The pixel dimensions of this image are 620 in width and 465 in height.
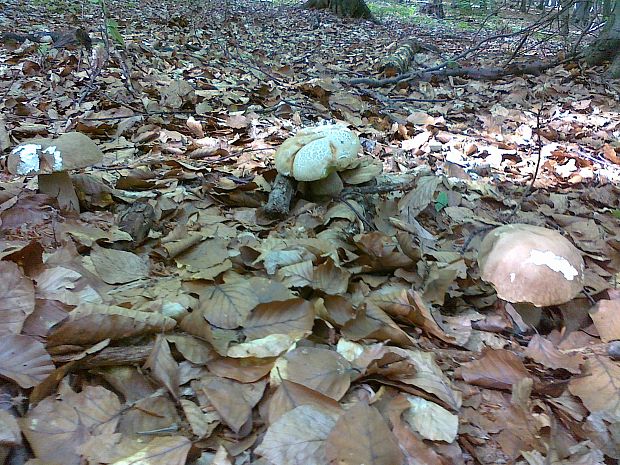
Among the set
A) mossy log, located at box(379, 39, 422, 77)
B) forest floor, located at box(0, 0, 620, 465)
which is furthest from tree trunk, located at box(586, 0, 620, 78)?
forest floor, located at box(0, 0, 620, 465)

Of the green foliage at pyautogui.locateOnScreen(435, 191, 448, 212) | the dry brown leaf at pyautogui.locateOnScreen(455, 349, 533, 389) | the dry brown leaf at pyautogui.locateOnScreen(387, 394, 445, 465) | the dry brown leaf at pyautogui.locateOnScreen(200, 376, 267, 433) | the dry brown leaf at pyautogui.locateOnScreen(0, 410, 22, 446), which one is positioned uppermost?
the dry brown leaf at pyautogui.locateOnScreen(0, 410, 22, 446)

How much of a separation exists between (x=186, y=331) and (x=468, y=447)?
0.87 metres

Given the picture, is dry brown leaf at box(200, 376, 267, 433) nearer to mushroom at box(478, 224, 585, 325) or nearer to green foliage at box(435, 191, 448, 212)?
mushroom at box(478, 224, 585, 325)

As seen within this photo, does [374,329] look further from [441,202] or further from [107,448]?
[441,202]

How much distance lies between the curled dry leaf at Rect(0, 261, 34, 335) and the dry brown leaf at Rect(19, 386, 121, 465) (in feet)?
0.82

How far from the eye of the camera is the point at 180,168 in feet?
9.51

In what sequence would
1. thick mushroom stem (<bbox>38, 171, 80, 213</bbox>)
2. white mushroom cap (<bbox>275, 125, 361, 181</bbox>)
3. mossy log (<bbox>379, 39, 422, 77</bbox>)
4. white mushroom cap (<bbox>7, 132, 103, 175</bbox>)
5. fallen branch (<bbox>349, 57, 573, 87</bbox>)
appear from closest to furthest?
white mushroom cap (<bbox>7, 132, 103, 175</bbox>), thick mushroom stem (<bbox>38, 171, 80, 213</bbox>), white mushroom cap (<bbox>275, 125, 361, 181</bbox>), fallen branch (<bbox>349, 57, 573, 87</bbox>), mossy log (<bbox>379, 39, 422, 77</bbox>)

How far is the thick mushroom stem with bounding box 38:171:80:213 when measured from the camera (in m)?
2.21

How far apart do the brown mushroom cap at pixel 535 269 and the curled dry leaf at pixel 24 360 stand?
4.69 feet

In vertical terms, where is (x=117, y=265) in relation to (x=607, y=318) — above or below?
above

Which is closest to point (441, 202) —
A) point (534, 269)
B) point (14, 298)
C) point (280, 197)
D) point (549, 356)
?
point (280, 197)

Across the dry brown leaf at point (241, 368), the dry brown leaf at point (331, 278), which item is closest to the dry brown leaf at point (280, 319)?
the dry brown leaf at point (241, 368)

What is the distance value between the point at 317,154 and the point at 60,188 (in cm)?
121

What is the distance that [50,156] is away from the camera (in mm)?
2059
